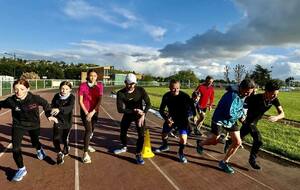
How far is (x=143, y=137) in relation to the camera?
8148 millimetres

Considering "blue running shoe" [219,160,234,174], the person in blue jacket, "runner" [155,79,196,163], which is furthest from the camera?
"runner" [155,79,196,163]

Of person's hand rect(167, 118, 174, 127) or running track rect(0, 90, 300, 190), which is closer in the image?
running track rect(0, 90, 300, 190)

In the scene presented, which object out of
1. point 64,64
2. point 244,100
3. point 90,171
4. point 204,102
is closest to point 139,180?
point 90,171

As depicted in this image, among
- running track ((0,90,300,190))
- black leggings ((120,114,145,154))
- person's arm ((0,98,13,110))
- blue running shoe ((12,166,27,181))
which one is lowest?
running track ((0,90,300,190))

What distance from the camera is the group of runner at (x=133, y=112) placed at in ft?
22.2

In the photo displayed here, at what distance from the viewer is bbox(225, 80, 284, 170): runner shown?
7.57 meters

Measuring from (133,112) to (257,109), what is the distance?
2.62 m

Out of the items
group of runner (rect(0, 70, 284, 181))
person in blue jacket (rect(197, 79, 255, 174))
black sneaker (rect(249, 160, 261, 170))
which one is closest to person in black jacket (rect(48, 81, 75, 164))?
group of runner (rect(0, 70, 284, 181))

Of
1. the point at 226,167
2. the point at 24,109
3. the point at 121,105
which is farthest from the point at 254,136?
the point at 24,109

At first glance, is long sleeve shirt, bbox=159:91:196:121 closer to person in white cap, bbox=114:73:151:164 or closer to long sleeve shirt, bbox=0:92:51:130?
person in white cap, bbox=114:73:151:164

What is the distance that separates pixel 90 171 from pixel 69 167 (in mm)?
496

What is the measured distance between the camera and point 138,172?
7164 millimetres

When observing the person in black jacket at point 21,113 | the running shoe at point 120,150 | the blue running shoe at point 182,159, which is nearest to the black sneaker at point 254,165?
the blue running shoe at point 182,159

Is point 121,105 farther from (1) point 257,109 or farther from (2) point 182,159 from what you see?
(1) point 257,109
